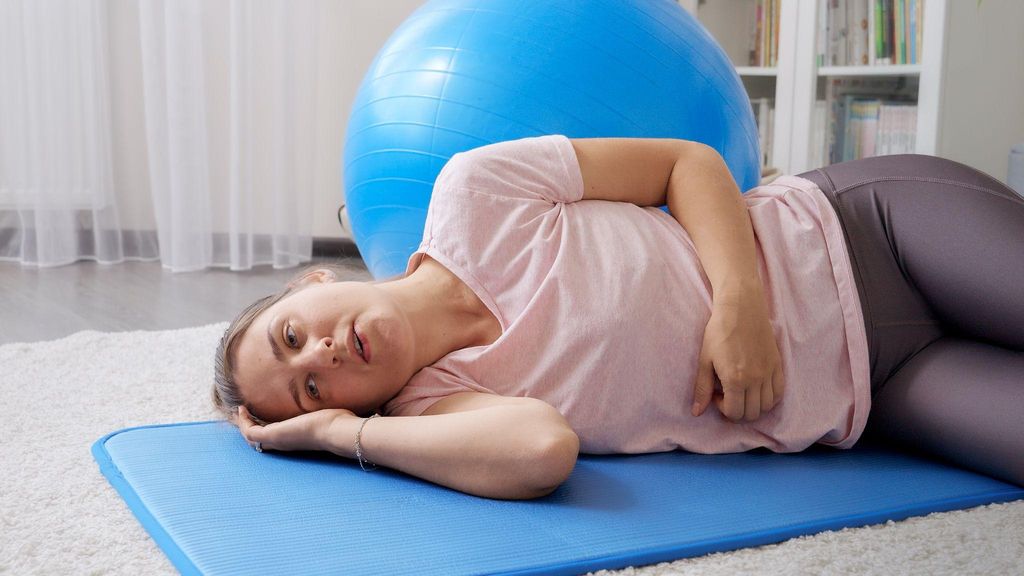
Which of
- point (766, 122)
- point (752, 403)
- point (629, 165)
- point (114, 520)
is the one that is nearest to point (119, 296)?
point (114, 520)

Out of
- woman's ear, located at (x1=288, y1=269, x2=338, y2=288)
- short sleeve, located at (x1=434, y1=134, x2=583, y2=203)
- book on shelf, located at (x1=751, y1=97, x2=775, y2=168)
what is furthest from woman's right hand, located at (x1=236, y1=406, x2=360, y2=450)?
book on shelf, located at (x1=751, y1=97, x2=775, y2=168)

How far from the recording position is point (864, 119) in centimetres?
304

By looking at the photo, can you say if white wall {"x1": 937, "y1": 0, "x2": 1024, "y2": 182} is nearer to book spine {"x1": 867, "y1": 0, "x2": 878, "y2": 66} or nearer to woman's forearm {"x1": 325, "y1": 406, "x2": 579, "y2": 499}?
book spine {"x1": 867, "y1": 0, "x2": 878, "y2": 66}

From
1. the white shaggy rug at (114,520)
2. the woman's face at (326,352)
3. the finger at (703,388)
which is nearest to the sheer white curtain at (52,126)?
the white shaggy rug at (114,520)

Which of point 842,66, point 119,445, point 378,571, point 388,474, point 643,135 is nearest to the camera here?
point 378,571

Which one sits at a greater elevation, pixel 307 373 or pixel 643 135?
pixel 643 135

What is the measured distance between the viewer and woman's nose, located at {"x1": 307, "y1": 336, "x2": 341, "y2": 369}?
4.03ft

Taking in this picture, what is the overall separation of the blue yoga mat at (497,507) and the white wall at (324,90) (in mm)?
2112

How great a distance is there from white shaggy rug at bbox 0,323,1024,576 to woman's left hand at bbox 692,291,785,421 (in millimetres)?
223

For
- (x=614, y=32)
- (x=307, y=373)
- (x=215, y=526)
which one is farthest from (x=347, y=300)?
(x=614, y=32)

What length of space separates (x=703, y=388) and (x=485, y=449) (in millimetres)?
318

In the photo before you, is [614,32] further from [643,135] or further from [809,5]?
[809,5]

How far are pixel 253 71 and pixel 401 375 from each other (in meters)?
2.20

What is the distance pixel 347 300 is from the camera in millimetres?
1281
